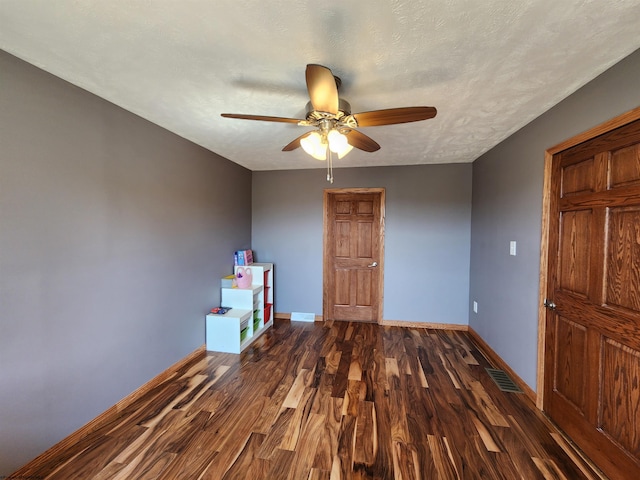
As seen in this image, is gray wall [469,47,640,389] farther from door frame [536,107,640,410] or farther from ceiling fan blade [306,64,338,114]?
ceiling fan blade [306,64,338,114]

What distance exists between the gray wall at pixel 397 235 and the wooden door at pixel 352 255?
0.15 metres

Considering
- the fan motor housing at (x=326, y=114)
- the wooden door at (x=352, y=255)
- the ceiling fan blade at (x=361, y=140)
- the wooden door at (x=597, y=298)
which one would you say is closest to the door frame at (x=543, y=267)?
the wooden door at (x=597, y=298)

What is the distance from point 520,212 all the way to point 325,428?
244 centimetres

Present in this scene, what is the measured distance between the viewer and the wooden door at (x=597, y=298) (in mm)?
1420

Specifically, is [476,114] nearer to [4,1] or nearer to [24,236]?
[4,1]

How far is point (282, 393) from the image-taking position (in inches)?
91.1

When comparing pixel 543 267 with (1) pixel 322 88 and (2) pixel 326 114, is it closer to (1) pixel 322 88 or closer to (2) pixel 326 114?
(2) pixel 326 114

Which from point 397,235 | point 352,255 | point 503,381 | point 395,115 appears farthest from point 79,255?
point 503,381

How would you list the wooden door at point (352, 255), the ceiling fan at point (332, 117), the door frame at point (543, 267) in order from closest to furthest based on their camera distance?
the ceiling fan at point (332, 117), the door frame at point (543, 267), the wooden door at point (352, 255)

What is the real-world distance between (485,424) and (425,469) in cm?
68

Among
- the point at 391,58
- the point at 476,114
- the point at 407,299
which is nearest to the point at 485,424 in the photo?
the point at 407,299

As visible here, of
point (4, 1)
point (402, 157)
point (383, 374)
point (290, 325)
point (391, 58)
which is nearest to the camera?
point (4, 1)

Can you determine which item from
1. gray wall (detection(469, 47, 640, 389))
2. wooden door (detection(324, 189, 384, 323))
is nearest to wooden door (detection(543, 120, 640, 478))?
gray wall (detection(469, 47, 640, 389))

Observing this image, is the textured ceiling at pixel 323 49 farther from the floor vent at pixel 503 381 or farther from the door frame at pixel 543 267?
the floor vent at pixel 503 381
